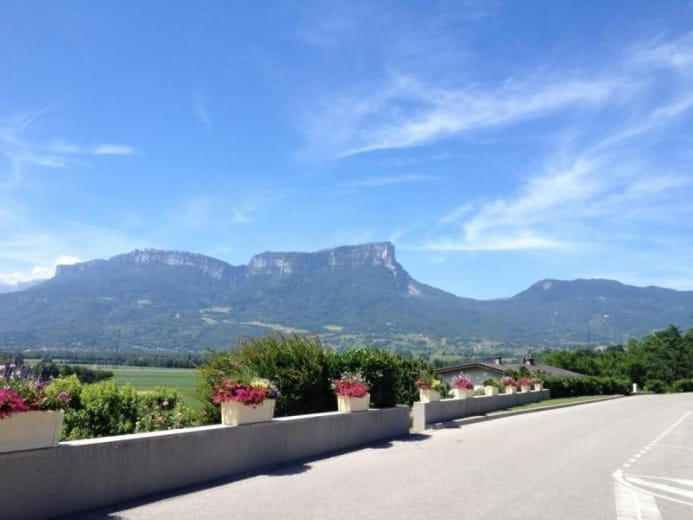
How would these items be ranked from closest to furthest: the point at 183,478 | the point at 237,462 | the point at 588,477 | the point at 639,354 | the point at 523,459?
the point at 183,478 < the point at 237,462 < the point at 588,477 < the point at 523,459 < the point at 639,354

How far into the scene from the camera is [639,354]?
112875mm

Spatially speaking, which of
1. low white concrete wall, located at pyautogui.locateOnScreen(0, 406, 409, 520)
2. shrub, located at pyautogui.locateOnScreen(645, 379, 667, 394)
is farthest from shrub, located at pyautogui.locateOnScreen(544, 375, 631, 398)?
low white concrete wall, located at pyautogui.locateOnScreen(0, 406, 409, 520)

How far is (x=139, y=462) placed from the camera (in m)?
7.02

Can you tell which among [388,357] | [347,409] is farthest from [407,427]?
[347,409]

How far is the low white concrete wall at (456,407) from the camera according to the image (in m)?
16.2

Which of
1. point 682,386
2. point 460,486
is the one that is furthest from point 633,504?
point 682,386

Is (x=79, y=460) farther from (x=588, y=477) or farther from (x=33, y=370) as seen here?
(x=588, y=477)

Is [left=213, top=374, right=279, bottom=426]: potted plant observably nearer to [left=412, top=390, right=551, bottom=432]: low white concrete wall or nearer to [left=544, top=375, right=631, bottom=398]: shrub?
[left=412, top=390, right=551, bottom=432]: low white concrete wall

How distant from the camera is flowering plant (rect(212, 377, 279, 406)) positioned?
29.1 feet

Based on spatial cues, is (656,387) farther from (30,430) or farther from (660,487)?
(30,430)

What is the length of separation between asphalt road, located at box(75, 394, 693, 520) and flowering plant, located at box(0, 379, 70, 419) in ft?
4.07

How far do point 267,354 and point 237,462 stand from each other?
377 centimetres

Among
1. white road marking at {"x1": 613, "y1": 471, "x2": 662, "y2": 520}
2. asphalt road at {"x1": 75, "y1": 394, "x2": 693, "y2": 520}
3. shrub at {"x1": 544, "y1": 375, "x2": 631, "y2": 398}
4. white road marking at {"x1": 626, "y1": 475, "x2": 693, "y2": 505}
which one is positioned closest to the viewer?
asphalt road at {"x1": 75, "y1": 394, "x2": 693, "y2": 520}

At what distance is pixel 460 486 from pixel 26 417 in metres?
5.74
